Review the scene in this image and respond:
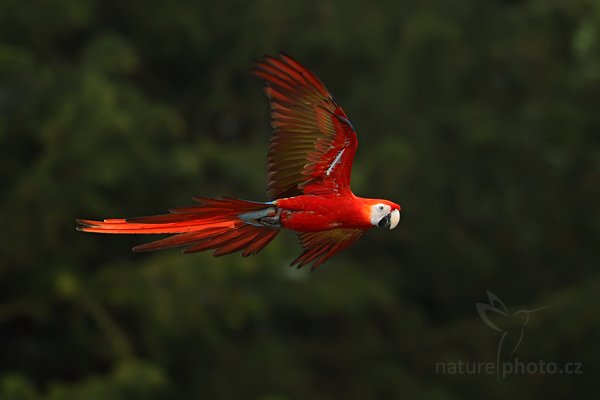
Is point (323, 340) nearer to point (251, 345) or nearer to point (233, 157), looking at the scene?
point (251, 345)

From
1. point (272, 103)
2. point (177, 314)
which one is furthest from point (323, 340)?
point (272, 103)

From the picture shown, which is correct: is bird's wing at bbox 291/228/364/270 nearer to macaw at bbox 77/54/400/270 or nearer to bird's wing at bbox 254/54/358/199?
macaw at bbox 77/54/400/270

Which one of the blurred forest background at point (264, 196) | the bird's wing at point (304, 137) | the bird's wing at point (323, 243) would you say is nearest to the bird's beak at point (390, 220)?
A: the bird's wing at point (304, 137)

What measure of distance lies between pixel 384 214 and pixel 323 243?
50cm

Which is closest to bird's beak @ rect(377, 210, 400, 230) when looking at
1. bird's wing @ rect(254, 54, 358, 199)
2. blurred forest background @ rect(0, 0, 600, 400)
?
bird's wing @ rect(254, 54, 358, 199)

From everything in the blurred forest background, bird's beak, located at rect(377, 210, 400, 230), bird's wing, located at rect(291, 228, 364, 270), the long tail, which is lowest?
the blurred forest background

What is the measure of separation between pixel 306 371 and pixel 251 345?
894 mm

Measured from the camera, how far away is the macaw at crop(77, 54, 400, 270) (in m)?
4.85

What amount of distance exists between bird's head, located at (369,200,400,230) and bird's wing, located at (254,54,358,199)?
Result: 0.64 ft

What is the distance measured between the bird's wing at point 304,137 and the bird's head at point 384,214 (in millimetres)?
195

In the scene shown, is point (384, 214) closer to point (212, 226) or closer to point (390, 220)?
point (390, 220)

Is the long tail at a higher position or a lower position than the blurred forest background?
higher

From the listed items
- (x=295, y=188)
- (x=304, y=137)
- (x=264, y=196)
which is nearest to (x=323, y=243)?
(x=295, y=188)

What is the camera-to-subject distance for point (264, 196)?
13.2 metres
